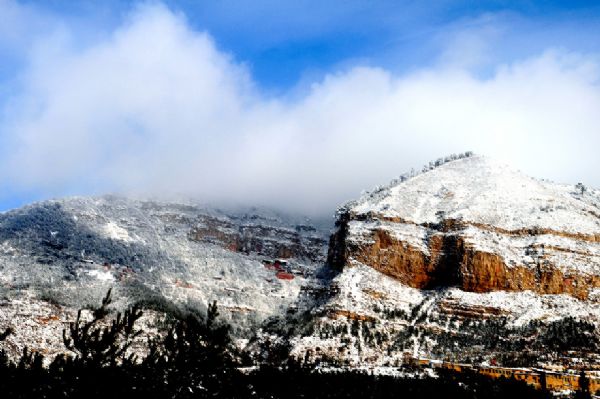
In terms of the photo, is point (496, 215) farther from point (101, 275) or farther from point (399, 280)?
point (101, 275)

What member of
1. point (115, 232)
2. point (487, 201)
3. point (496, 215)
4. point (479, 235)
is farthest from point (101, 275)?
point (487, 201)

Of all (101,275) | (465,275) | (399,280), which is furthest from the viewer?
(101,275)

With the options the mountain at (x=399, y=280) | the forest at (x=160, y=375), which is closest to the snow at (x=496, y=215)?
the mountain at (x=399, y=280)

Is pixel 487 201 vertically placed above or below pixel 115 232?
above

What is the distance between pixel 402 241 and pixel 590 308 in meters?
37.0

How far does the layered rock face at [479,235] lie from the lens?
391ft

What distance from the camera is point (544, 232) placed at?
124 meters

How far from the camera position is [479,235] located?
126500mm

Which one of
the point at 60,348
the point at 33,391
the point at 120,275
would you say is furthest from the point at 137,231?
the point at 33,391

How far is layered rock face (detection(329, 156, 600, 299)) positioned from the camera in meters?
119

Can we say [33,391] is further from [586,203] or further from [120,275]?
[586,203]

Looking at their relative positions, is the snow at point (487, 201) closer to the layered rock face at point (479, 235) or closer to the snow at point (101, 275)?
the layered rock face at point (479, 235)

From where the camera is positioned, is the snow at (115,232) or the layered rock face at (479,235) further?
the snow at (115,232)

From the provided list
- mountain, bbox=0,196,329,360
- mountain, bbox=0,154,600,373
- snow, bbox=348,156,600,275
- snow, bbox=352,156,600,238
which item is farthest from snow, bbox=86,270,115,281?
snow, bbox=352,156,600,238
